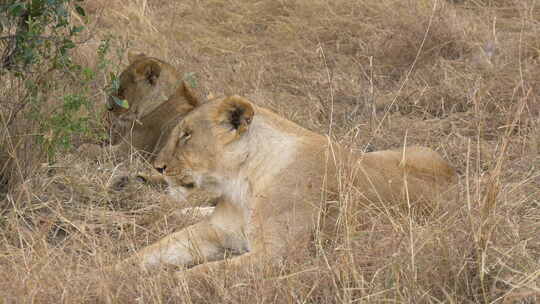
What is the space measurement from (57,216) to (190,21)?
165 inches

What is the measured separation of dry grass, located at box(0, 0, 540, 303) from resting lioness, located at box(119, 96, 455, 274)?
139 mm

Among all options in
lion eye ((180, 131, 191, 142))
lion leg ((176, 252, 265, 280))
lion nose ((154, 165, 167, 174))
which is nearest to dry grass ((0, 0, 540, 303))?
lion leg ((176, 252, 265, 280))

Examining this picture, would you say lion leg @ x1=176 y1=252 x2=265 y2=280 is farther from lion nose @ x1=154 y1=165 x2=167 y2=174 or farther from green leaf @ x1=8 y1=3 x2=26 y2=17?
green leaf @ x1=8 y1=3 x2=26 y2=17

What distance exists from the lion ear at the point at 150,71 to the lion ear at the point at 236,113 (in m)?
1.87

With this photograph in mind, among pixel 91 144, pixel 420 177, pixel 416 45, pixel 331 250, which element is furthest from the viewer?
pixel 416 45

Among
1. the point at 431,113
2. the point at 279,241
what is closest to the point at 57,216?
the point at 279,241

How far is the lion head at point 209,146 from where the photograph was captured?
359 cm

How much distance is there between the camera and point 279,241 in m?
3.29

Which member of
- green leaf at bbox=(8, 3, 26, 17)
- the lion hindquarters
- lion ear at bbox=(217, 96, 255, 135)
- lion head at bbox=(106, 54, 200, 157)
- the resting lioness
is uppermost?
green leaf at bbox=(8, 3, 26, 17)

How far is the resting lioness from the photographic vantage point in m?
3.38

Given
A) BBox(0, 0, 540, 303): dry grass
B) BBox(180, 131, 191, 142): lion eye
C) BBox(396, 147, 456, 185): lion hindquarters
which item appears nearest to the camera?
BBox(0, 0, 540, 303): dry grass

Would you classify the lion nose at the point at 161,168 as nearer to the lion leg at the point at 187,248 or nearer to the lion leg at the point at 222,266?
the lion leg at the point at 187,248

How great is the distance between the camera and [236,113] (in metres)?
3.59

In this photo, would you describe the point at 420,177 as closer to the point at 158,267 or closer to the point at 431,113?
the point at 158,267
